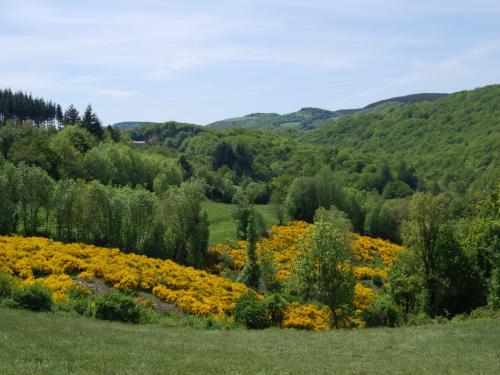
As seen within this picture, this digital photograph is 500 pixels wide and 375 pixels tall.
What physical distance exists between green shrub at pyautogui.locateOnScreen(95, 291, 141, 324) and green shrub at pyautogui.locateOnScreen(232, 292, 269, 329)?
6.90m

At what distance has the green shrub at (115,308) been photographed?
29500mm

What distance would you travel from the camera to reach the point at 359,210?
91.5 meters

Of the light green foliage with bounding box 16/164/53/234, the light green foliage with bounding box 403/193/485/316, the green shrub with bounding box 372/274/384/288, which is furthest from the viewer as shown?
the green shrub with bounding box 372/274/384/288

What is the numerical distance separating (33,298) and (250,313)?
526 inches

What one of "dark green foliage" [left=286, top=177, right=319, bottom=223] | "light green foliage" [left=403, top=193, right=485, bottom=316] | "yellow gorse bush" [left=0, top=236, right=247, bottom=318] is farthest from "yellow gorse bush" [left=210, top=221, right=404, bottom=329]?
"yellow gorse bush" [left=0, top=236, right=247, bottom=318]

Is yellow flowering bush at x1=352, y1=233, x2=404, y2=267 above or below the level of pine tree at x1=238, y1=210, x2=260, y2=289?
below

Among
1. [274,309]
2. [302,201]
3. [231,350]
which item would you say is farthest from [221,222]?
[231,350]

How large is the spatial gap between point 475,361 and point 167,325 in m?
17.7

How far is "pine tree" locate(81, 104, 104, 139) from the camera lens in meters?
119

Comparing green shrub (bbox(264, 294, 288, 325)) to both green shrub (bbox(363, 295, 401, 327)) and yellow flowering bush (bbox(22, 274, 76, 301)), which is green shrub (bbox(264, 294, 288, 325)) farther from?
yellow flowering bush (bbox(22, 274, 76, 301))

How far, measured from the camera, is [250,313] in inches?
1313

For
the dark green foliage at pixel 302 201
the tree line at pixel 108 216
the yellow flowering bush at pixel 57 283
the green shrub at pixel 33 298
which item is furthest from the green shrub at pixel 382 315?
the dark green foliage at pixel 302 201

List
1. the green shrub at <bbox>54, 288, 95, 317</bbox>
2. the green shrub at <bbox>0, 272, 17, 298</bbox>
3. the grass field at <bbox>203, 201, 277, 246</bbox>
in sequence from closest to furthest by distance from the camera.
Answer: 1. the green shrub at <bbox>0, 272, 17, 298</bbox>
2. the green shrub at <bbox>54, 288, 95, 317</bbox>
3. the grass field at <bbox>203, 201, 277, 246</bbox>

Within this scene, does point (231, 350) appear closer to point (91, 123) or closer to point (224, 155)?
point (91, 123)
